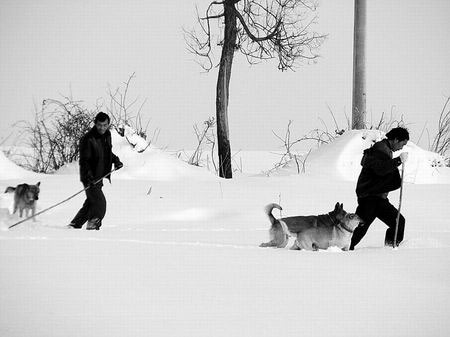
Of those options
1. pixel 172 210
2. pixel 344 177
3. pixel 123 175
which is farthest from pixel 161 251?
pixel 344 177

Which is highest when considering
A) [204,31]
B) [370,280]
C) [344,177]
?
[204,31]

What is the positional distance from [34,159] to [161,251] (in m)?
12.7

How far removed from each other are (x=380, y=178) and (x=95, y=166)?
3.85 m

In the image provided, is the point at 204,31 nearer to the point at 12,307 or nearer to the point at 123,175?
the point at 123,175

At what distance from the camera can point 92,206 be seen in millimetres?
9242

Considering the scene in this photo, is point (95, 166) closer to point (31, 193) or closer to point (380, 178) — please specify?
point (31, 193)

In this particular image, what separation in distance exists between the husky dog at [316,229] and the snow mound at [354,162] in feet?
28.9

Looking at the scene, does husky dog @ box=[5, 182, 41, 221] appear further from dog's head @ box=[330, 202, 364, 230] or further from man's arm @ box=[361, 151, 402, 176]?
→ man's arm @ box=[361, 151, 402, 176]

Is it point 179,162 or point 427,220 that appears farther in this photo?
point 179,162

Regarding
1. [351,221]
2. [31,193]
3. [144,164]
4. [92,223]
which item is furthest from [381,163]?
[144,164]

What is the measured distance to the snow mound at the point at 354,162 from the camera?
16812 millimetres

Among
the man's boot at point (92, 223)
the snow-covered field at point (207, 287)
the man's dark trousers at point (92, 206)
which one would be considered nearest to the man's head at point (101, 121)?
the man's dark trousers at point (92, 206)

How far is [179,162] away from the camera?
17656mm

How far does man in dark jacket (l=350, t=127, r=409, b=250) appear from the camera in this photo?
7965mm
